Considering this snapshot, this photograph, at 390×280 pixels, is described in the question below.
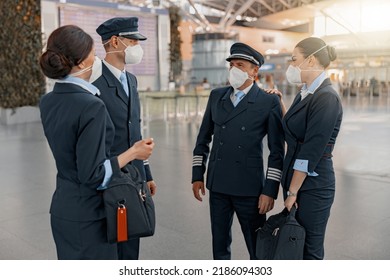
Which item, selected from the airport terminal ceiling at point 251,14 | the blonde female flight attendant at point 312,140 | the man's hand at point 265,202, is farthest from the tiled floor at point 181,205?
the airport terminal ceiling at point 251,14

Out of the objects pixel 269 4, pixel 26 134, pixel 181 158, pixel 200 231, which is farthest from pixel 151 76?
pixel 269 4

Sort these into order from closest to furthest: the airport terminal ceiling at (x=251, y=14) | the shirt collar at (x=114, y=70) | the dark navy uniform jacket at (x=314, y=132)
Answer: the dark navy uniform jacket at (x=314, y=132)
the shirt collar at (x=114, y=70)
the airport terminal ceiling at (x=251, y=14)

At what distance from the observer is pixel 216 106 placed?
2.69 m

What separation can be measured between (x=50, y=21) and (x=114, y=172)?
475 inches

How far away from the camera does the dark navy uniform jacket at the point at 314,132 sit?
7.06 ft

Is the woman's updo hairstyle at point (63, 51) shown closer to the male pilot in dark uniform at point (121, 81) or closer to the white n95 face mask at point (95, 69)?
the white n95 face mask at point (95, 69)

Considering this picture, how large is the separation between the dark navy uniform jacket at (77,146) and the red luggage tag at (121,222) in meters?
0.10

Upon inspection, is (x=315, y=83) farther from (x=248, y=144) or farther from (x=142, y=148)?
(x=142, y=148)

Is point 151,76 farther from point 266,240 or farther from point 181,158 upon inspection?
point 266,240

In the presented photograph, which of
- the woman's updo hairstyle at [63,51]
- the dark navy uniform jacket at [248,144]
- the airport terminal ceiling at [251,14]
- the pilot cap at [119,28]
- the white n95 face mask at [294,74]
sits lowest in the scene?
the dark navy uniform jacket at [248,144]

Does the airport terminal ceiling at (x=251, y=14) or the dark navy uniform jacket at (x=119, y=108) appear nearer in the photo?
the dark navy uniform jacket at (x=119, y=108)

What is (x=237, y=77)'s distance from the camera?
2.57m

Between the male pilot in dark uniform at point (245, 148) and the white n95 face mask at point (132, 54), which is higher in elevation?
the white n95 face mask at point (132, 54)

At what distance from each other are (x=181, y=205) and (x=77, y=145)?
119 inches
